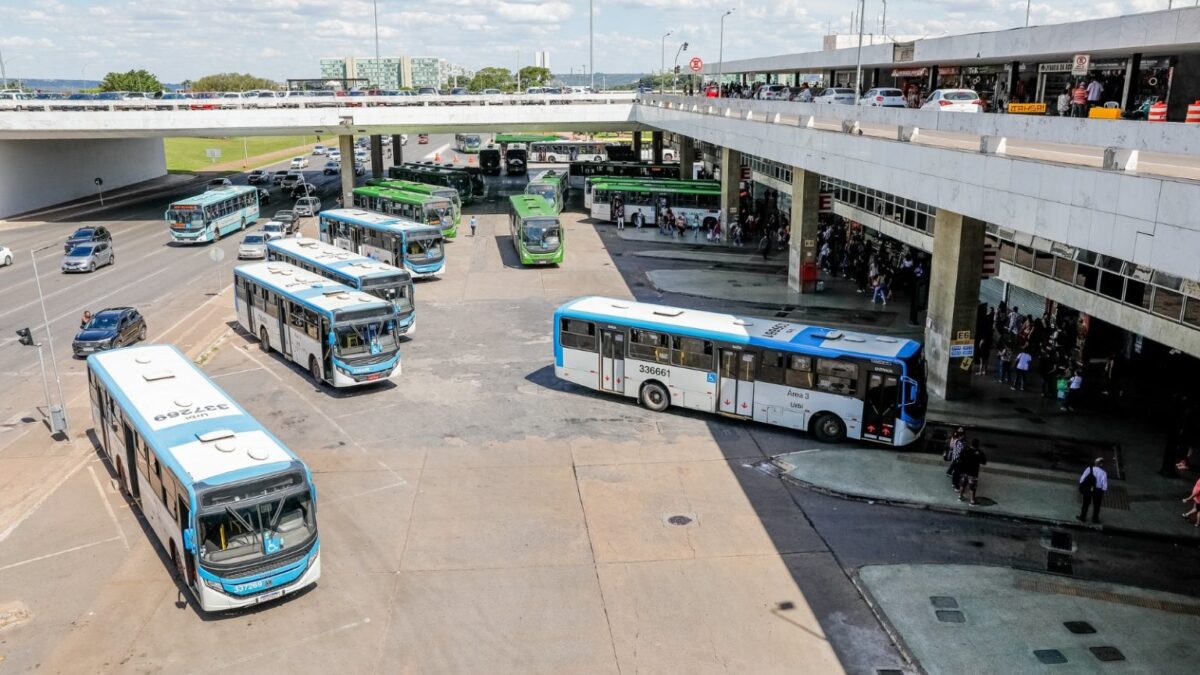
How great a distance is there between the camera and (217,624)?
47.0ft

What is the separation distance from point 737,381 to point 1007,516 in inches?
282

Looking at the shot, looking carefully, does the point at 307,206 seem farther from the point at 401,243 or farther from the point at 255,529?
the point at 255,529

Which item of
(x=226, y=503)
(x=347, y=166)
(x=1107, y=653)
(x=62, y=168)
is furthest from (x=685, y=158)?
(x=226, y=503)

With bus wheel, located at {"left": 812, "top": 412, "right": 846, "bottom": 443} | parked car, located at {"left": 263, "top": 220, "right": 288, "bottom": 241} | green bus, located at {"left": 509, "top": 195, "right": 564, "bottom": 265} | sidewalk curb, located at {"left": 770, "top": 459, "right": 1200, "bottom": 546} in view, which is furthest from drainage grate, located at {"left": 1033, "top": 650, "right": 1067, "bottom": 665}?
parked car, located at {"left": 263, "top": 220, "right": 288, "bottom": 241}

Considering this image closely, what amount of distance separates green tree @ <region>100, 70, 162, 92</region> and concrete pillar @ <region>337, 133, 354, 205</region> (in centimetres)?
9894

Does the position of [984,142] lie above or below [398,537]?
above

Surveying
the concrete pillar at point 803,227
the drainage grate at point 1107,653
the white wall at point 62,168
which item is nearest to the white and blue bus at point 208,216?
the white wall at point 62,168

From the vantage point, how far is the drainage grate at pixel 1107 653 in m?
13.4

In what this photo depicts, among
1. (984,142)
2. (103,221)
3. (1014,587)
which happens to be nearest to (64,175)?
(103,221)

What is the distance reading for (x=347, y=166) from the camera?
64.2m

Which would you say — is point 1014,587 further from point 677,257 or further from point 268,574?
point 677,257

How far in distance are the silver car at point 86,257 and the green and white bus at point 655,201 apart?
A: 29.6 meters

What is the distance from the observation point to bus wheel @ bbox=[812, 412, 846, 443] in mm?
21906

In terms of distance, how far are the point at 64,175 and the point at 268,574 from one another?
68566 millimetres
